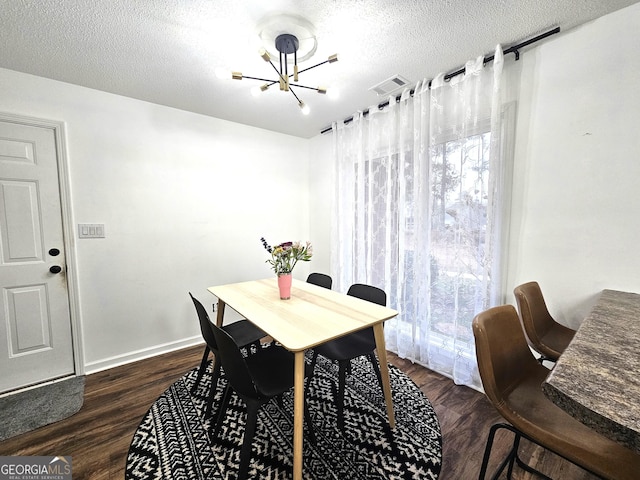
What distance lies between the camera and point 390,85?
2.20m

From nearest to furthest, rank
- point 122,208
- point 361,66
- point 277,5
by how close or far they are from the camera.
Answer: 1. point 277,5
2. point 361,66
3. point 122,208

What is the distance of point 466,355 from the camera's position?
2.01 metres

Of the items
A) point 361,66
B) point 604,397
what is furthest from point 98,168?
point 604,397

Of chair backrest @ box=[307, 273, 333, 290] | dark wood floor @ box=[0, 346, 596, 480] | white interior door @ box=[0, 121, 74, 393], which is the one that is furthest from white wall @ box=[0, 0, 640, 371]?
chair backrest @ box=[307, 273, 333, 290]

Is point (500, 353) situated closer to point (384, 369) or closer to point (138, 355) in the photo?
point (384, 369)

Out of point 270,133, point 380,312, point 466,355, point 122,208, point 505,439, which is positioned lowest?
point 505,439

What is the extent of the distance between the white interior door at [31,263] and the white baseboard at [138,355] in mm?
211

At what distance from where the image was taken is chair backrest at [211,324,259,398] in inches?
45.6

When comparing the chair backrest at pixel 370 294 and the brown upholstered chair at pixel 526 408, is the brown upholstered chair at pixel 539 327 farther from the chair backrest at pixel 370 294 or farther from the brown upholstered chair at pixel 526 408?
the chair backrest at pixel 370 294

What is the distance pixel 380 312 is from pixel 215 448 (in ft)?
4.07

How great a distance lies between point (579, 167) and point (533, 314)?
37.2 inches

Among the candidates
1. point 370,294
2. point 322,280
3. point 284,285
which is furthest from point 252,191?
point 370,294

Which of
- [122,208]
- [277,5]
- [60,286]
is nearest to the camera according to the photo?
[277,5]

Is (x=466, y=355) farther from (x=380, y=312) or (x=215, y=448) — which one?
(x=215, y=448)
